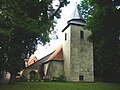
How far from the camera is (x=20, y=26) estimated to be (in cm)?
2122

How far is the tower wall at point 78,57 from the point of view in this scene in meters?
34.2

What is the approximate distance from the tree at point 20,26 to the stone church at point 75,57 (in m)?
9.36

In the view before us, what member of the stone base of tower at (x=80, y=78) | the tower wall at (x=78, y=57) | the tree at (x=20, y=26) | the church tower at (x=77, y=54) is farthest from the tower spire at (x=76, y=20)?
the tree at (x=20, y=26)

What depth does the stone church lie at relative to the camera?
113 ft

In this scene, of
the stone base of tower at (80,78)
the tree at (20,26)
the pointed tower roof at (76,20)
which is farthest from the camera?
the pointed tower roof at (76,20)

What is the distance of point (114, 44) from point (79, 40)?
12.0 m

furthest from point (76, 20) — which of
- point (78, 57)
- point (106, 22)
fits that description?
point (106, 22)

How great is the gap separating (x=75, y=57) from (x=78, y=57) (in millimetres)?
533

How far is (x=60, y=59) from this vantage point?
37562 millimetres

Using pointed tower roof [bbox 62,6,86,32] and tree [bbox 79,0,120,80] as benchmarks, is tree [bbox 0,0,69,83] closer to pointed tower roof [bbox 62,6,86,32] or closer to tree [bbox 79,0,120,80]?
tree [bbox 79,0,120,80]

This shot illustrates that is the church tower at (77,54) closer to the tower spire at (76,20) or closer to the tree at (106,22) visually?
the tower spire at (76,20)

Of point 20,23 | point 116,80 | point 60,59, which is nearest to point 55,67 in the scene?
point 60,59

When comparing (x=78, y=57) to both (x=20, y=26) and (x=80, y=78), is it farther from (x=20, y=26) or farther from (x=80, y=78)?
(x=20, y=26)

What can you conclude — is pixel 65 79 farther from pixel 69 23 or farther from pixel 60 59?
pixel 69 23
